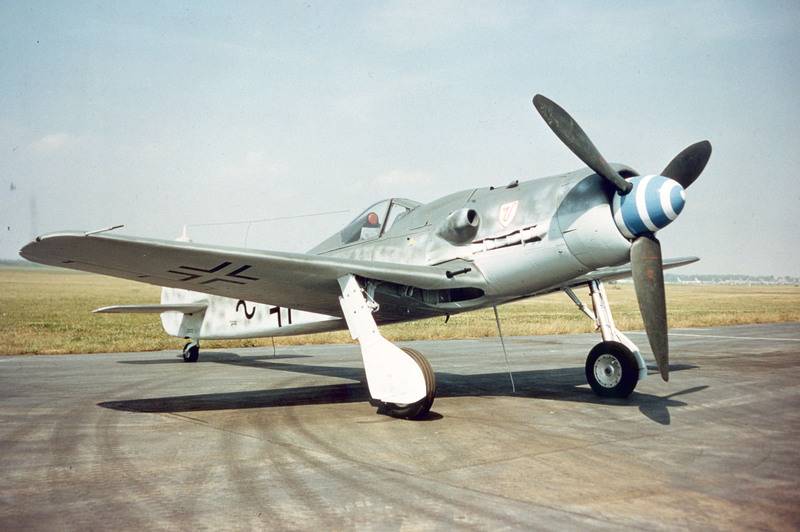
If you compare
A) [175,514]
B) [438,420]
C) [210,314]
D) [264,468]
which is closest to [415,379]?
[438,420]

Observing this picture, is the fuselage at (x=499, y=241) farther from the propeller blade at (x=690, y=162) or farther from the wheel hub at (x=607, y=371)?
the wheel hub at (x=607, y=371)

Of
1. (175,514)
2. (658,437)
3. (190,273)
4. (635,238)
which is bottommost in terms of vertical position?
(658,437)

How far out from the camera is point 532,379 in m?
11.4

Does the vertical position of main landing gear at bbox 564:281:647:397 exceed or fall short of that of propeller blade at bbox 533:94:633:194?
it falls short

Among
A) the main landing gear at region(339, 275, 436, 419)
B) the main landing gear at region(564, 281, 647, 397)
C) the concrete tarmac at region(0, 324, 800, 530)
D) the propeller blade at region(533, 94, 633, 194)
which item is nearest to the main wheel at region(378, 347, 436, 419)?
the main landing gear at region(339, 275, 436, 419)

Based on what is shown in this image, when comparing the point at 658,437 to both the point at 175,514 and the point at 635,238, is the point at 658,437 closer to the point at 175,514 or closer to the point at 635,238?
the point at 635,238

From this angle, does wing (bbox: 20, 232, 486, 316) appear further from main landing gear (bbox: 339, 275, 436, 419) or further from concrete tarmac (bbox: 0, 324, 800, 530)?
concrete tarmac (bbox: 0, 324, 800, 530)

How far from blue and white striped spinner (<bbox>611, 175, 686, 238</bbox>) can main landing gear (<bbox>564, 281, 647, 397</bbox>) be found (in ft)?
7.36

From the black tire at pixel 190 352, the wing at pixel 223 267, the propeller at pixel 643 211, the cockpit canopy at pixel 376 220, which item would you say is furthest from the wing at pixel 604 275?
the black tire at pixel 190 352

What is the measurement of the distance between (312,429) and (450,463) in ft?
6.94

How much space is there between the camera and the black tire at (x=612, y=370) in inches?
353

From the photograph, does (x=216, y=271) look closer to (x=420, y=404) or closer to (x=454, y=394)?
(x=420, y=404)

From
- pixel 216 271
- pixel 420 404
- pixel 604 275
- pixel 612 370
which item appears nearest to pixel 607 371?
pixel 612 370

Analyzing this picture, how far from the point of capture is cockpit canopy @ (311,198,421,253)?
31.8 ft
